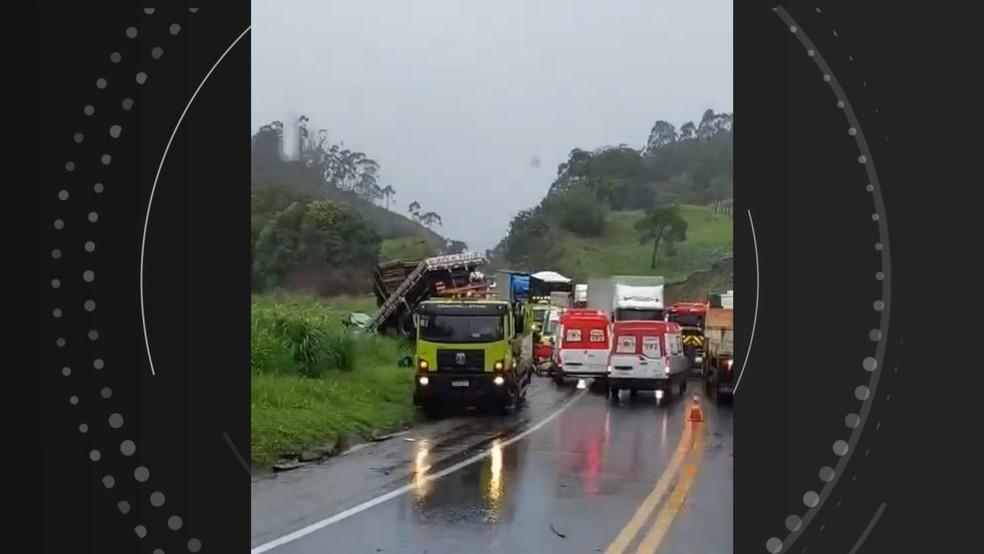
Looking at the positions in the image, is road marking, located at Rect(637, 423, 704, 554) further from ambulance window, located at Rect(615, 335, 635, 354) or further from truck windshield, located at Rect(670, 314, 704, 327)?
truck windshield, located at Rect(670, 314, 704, 327)

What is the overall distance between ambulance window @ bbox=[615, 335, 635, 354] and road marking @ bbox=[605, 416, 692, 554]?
7068mm

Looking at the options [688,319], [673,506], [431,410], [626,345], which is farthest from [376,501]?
[688,319]

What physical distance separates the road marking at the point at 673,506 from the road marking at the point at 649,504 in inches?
3.5

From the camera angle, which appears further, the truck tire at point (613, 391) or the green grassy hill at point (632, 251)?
the truck tire at point (613, 391)

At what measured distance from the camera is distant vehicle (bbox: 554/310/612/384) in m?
22.3

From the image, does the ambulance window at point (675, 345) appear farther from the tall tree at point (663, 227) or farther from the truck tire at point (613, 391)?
the tall tree at point (663, 227)

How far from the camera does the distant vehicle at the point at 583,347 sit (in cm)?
2228

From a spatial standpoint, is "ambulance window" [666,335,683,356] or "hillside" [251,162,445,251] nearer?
"hillside" [251,162,445,251]

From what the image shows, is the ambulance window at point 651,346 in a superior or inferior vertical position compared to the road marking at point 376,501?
superior

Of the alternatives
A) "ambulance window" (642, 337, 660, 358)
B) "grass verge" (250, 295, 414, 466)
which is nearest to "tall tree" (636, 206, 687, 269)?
"grass verge" (250, 295, 414, 466)

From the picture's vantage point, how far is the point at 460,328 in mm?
16469
